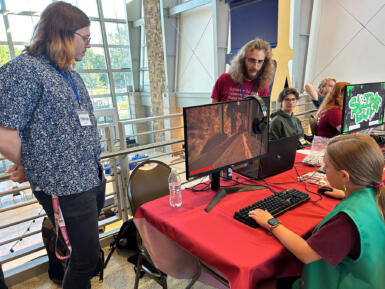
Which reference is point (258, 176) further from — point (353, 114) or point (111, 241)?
point (111, 241)

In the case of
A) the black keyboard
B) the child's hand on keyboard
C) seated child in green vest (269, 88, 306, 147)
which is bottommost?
the black keyboard

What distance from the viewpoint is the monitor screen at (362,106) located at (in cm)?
200

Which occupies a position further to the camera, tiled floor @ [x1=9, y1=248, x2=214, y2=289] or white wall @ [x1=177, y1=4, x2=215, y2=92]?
white wall @ [x1=177, y1=4, x2=215, y2=92]

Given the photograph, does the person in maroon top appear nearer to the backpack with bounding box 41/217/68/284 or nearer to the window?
the backpack with bounding box 41/217/68/284

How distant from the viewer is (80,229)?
117cm

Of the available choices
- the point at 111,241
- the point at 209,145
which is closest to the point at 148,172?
the point at 209,145

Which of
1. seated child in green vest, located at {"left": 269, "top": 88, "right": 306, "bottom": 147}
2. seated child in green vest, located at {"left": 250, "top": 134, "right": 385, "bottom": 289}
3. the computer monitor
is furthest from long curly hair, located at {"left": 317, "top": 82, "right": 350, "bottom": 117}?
seated child in green vest, located at {"left": 250, "top": 134, "right": 385, "bottom": 289}

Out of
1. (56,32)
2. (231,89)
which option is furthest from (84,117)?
(231,89)

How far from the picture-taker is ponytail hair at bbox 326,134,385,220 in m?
0.92

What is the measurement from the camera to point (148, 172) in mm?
1837

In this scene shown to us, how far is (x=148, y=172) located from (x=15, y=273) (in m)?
1.16

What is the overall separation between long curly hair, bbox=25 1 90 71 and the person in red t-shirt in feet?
4.37

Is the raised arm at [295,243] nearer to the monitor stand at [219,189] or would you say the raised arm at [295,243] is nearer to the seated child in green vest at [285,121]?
the monitor stand at [219,189]

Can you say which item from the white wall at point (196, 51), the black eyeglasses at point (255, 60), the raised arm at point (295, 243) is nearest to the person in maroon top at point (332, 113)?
the black eyeglasses at point (255, 60)
